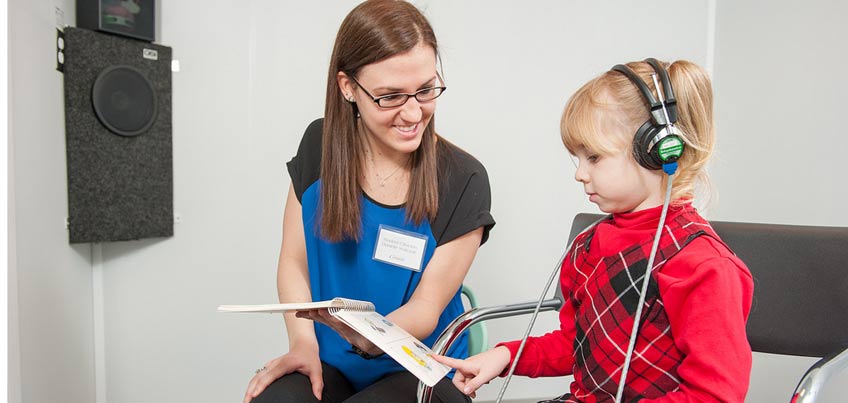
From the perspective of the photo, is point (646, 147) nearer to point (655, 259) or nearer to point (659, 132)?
point (659, 132)

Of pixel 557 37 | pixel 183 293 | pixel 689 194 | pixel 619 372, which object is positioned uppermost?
pixel 557 37

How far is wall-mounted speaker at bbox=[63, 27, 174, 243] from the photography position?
1771mm

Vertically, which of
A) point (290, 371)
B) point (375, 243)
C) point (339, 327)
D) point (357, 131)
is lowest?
point (290, 371)

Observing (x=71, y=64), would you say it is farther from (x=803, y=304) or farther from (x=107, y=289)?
(x=803, y=304)

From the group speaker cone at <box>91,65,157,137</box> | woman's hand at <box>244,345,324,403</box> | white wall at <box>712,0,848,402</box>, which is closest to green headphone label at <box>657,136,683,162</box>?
woman's hand at <box>244,345,324,403</box>

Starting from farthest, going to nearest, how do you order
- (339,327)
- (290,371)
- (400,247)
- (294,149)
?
(294,149)
(400,247)
(290,371)
(339,327)

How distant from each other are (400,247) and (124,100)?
1.13 metres

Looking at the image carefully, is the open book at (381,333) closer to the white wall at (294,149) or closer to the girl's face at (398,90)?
the girl's face at (398,90)

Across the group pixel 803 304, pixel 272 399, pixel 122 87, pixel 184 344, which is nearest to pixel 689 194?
pixel 803 304

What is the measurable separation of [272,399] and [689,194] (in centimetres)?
75

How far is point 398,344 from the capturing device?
2.85ft

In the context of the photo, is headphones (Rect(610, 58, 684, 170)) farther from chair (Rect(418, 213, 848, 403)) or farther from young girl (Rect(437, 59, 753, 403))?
chair (Rect(418, 213, 848, 403))

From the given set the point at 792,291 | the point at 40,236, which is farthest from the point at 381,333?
the point at 40,236

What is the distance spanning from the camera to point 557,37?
233cm
